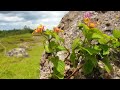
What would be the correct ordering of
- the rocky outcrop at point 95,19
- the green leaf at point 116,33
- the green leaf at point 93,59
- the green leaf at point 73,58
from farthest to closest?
the rocky outcrop at point 95,19, the green leaf at point 73,58, the green leaf at point 116,33, the green leaf at point 93,59

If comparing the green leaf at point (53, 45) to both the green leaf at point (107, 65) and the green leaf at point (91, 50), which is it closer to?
the green leaf at point (91, 50)

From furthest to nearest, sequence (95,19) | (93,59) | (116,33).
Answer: (95,19)
(116,33)
(93,59)

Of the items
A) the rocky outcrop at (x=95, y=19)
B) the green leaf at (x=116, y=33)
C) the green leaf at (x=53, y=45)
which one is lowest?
the green leaf at (x=53, y=45)

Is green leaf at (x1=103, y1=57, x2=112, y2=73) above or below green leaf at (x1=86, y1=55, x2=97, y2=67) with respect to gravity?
below

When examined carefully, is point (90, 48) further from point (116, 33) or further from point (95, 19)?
point (95, 19)

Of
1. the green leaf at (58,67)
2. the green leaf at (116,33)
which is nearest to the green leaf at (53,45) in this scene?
the green leaf at (58,67)

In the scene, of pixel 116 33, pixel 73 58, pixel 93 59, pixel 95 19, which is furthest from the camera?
pixel 95 19

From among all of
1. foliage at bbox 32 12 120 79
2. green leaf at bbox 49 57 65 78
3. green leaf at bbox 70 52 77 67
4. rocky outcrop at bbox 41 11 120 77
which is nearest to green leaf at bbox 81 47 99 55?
foliage at bbox 32 12 120 79

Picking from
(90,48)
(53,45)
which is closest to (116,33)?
(90,48)

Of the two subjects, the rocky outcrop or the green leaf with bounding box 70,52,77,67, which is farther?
the rocky outcrop

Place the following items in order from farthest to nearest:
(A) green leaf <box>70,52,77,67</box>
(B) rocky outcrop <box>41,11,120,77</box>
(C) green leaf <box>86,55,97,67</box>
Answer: (B) rocky outcrop <box>41,11,120,77</box>, (A) green leaf <box>70,52,77,67</box>, (C) green leaf <box>86,55,97,67</box>

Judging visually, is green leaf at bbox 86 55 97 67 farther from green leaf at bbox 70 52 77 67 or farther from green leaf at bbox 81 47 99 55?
green leaf at bbox 70 52 77 67
